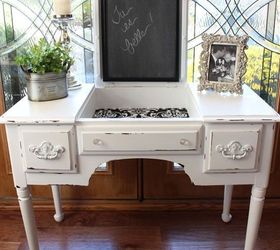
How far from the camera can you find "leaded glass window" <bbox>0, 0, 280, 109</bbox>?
1776 millimetres

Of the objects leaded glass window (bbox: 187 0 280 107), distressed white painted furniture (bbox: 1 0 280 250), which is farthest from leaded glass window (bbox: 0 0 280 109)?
distressed white painted furniture (bbox: 1 0 280 250)

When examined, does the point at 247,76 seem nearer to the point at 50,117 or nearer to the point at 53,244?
the point at 50,117

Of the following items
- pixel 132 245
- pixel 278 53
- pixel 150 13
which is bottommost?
pixel 132 245

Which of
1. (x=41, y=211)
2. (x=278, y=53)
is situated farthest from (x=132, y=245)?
(x=278, y=53)

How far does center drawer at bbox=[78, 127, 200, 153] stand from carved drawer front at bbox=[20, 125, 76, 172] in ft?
0.17

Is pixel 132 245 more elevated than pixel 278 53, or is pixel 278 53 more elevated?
pixel 278 53

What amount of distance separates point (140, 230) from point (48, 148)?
2.64ft

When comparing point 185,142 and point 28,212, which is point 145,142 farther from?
point 28,212

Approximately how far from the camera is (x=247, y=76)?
1907mm

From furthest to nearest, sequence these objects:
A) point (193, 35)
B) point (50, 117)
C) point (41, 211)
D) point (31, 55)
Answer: point (41, 211)
point (193, 35)
point (31, 55)
point (50, 117)

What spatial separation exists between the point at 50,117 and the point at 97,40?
1.72 ft

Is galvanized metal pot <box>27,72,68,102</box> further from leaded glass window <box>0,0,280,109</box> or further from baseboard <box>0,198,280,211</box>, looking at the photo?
baseboard <box>0,198,280,211</box>

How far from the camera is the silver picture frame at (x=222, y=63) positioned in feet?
5.21

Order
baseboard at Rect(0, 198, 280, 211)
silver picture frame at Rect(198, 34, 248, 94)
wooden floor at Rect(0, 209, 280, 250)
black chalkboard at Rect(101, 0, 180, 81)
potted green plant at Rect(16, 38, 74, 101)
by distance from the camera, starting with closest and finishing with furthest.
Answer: potted green plant at Rect(16, 38, 74, 101), silver picture frame at Rect(198, 34, 248, 94), black chalkboard at Rect(101, 0, 180, 81), wooden floor at Rect(0, 209, 280, 250), baseboard at Rect(0, 198, 280, 211)
